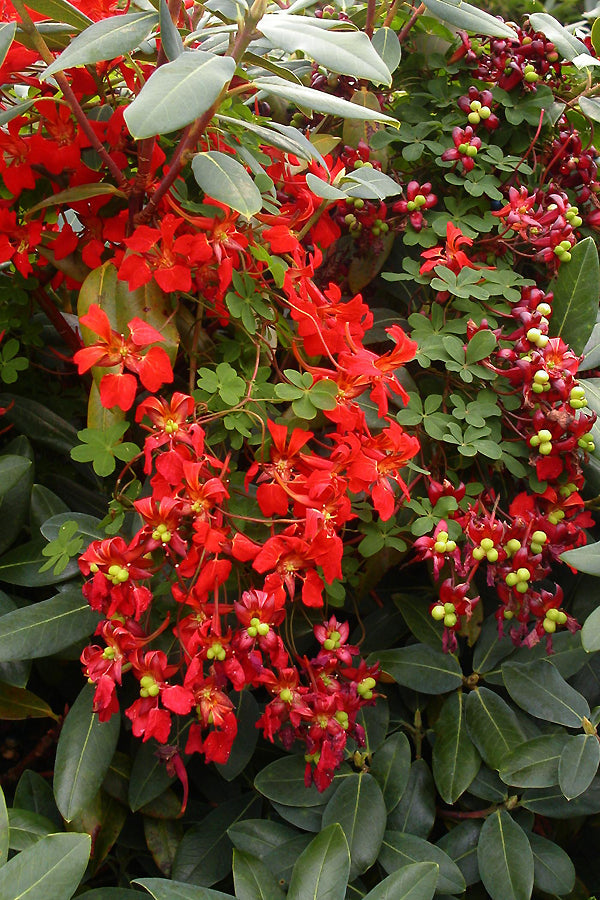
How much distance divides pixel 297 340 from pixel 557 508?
1.06ft

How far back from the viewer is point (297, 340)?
0.80 m

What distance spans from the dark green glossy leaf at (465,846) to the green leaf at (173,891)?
0.88 feet

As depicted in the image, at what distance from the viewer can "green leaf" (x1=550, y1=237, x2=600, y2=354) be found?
2.94 ft

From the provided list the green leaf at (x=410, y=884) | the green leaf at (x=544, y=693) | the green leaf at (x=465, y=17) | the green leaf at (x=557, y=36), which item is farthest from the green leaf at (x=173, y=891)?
the green leaf at (x=557, y=36)

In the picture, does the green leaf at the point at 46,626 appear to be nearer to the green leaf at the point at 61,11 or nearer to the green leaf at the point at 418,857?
the green leaf at the point at 418,857

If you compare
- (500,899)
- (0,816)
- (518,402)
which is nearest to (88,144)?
(518,402)

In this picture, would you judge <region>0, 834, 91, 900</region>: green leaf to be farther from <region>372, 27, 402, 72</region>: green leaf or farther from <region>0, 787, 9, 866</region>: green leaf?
<region>372, 27, 402, 72</region>: green leaf

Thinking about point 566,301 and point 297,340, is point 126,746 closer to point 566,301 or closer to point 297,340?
point 297,340

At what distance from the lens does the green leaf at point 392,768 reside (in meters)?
0.82

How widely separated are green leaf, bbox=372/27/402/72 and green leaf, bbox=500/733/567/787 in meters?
0.76

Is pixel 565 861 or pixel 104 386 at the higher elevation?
pixel 104 386

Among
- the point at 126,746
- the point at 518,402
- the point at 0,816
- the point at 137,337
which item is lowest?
the point at 126,746

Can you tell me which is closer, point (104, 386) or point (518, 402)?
point (104, 386)

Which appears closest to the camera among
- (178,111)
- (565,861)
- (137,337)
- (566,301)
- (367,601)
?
(178,111)
